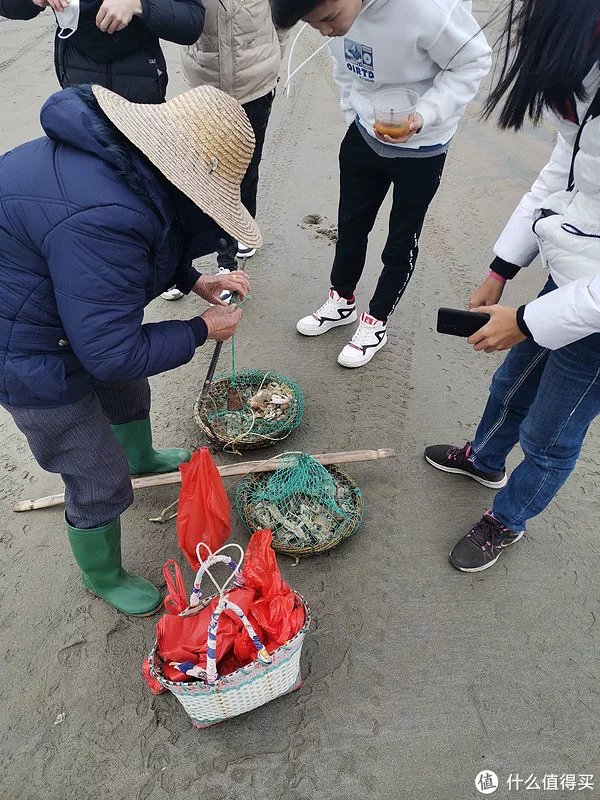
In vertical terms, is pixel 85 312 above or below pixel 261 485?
above

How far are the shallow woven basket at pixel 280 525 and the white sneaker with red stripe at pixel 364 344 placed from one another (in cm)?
80

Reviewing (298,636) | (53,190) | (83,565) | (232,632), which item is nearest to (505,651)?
(298,636)

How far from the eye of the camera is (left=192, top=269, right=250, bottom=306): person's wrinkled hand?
199cm

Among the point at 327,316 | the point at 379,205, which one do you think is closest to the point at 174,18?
the point at 379,205

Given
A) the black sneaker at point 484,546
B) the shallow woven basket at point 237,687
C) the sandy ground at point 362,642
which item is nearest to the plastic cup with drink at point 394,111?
the sandy ground at point 362,642

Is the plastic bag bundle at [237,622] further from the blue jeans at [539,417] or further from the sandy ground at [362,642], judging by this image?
the blue jeans at [539,417]

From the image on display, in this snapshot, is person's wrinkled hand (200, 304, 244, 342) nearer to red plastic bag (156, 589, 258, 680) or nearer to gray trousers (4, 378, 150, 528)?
gray trousers (4, 378, 150, 528)

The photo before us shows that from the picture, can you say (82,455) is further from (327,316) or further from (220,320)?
(327,316)

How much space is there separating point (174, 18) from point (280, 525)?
2.27 m

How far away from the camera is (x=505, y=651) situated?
1983 millimetres

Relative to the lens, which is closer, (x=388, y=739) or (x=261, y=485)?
(x=388, y=739)

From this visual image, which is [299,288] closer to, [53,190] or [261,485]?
[261,485]

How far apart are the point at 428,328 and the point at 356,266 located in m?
0.66

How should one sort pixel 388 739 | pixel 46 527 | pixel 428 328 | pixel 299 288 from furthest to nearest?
pixel 299 288, pixel 428 328, pixel 46 527, pixel 388 739
